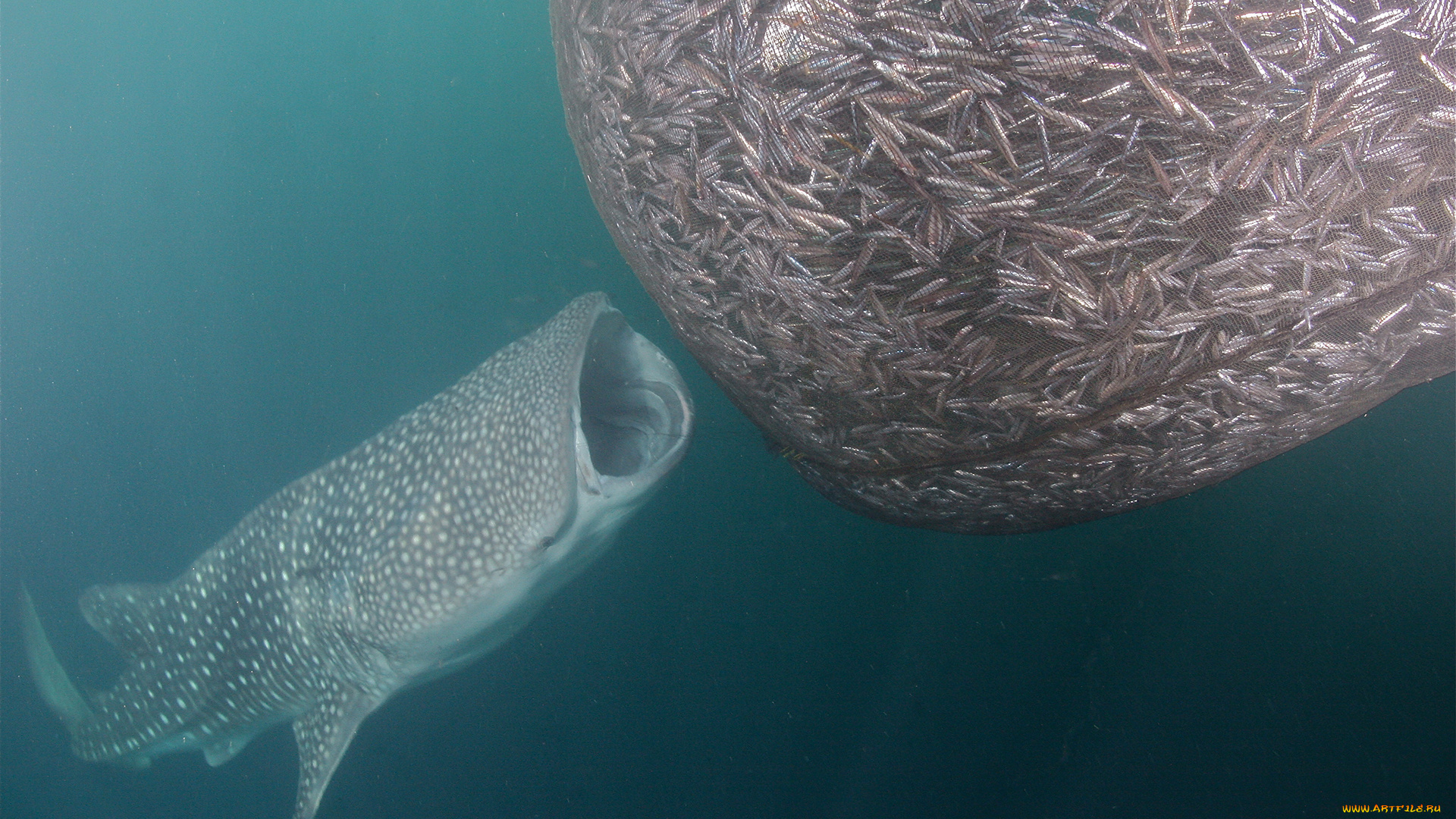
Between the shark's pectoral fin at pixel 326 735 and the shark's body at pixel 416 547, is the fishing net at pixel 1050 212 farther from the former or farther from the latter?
the shark's pectoral fin at pixel 326 735

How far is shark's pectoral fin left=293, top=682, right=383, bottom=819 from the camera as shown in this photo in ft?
11.8

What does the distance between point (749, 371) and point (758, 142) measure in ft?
2.78

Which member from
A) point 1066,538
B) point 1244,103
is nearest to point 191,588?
point 1244,103

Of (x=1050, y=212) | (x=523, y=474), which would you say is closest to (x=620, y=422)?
(x=523, y=474)

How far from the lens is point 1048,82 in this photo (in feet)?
4.54

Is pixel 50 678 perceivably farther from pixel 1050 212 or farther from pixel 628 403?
pixel 1050 212

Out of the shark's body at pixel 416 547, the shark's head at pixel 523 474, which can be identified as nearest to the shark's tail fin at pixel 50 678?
the shark's body at pixel 416 547

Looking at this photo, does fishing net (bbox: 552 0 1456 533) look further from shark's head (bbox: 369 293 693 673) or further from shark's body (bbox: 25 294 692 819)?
shark's body (bbox: 25 294 692 819)

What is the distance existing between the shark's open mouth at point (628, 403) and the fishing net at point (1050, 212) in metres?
0.76

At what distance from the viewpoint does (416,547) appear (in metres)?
2.90

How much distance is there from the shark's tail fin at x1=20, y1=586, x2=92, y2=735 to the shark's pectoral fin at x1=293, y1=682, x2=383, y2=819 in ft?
8.19

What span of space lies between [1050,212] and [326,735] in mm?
4968

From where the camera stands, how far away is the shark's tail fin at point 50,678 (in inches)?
186

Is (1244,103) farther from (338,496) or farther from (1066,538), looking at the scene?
(1066,538)
